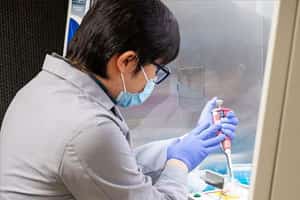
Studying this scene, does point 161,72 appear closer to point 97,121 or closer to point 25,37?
point 97,121

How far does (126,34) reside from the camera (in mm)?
1097

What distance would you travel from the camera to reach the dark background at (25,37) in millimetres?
1553

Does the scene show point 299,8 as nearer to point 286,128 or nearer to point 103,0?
point 286,128

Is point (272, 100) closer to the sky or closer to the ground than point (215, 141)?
closer to the sky

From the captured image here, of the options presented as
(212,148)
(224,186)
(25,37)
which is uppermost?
(25,37)

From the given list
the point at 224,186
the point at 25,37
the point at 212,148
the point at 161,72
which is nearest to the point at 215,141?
the point at 212,148

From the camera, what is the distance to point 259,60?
1.21 metres

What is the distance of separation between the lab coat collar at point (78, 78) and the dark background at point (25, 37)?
0.48 metres

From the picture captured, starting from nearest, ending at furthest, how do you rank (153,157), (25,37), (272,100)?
(272,100) < (153,157) < (25,37)

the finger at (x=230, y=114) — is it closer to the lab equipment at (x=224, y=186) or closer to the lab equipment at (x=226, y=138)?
the lab equipment at (x=226, y=138)

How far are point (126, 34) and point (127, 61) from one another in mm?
69

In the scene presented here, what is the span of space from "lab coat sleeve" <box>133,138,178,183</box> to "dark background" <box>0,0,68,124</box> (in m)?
0.53

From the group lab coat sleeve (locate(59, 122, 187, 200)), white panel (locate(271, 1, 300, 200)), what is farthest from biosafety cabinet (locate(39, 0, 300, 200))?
lab coat sleeve (locate(59, 122, 187, 200))

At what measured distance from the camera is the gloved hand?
4.03 ft
